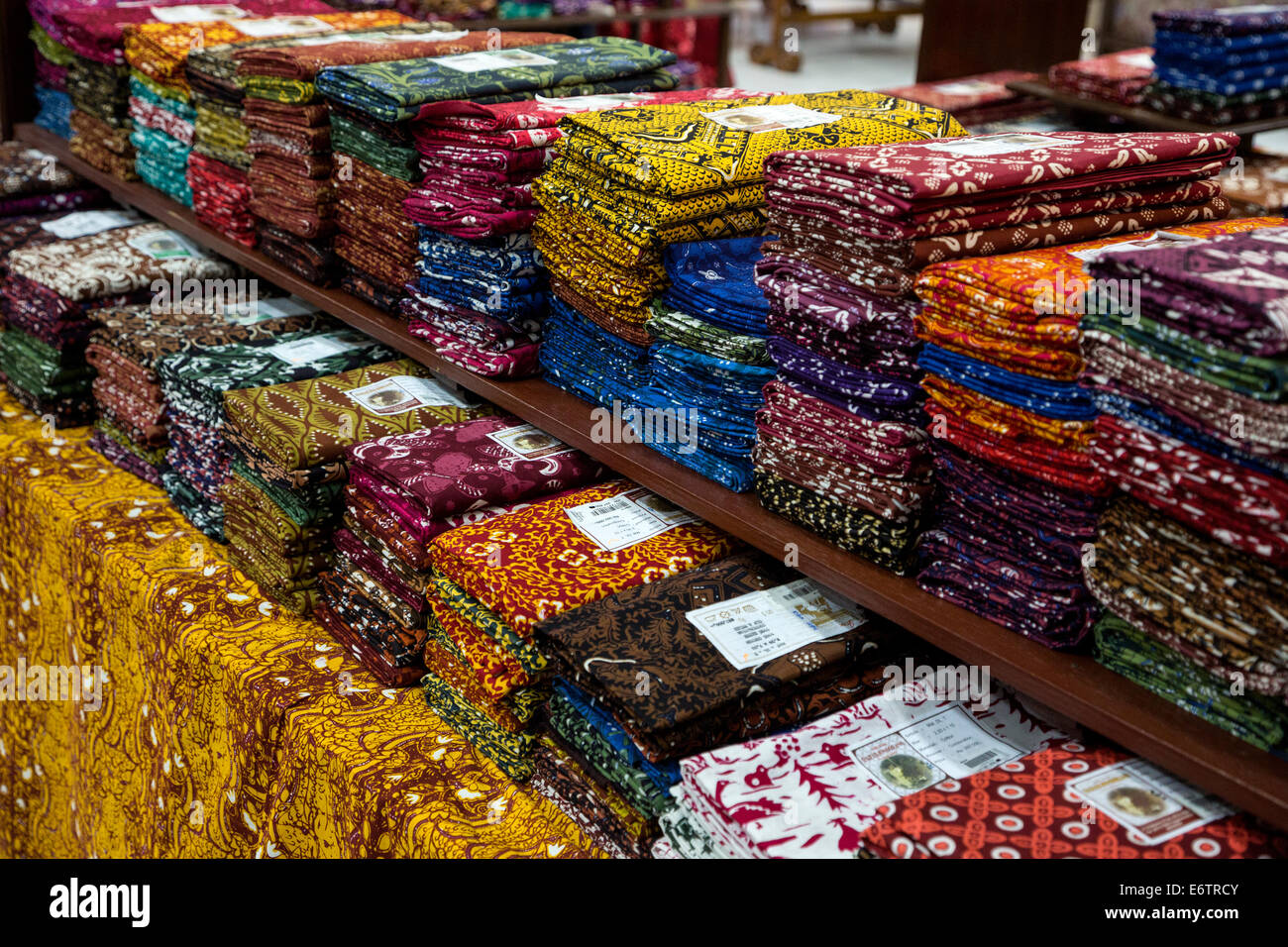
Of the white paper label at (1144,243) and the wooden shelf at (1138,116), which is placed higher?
the wooden shelf at (1138,116)

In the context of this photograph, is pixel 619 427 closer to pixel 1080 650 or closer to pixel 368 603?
pixel 368 603

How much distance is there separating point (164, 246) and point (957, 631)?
2581mm

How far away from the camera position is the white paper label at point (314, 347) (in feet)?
8.99

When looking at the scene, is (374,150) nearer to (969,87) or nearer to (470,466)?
(470,466)

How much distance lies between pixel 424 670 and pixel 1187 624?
134cm

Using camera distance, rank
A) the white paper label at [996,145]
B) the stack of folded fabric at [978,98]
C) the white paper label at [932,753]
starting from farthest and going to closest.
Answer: the stack of folded fabric at [978,98] < the white paper label at [996,145] < the white paper label at [932,753]

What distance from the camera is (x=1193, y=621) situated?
140 cm

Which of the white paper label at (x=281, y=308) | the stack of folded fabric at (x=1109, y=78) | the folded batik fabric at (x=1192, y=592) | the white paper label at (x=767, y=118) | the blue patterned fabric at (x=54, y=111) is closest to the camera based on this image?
the folded batik fabric at (x=1192, y=592)

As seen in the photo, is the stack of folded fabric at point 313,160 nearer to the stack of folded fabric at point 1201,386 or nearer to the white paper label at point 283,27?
the white paper label at point 283,27

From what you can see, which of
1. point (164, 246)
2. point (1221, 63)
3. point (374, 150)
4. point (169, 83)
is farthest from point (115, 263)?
point (1221, 63)

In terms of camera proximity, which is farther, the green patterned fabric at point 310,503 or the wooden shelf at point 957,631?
the green patterned fabric at point 310,503

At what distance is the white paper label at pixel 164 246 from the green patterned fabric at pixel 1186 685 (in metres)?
2.65

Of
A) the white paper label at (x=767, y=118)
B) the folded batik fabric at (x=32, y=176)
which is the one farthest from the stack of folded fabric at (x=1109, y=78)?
the folded batik fabric at (x=32, y=176)

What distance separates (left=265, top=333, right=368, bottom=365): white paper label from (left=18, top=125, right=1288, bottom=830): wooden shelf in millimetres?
278
